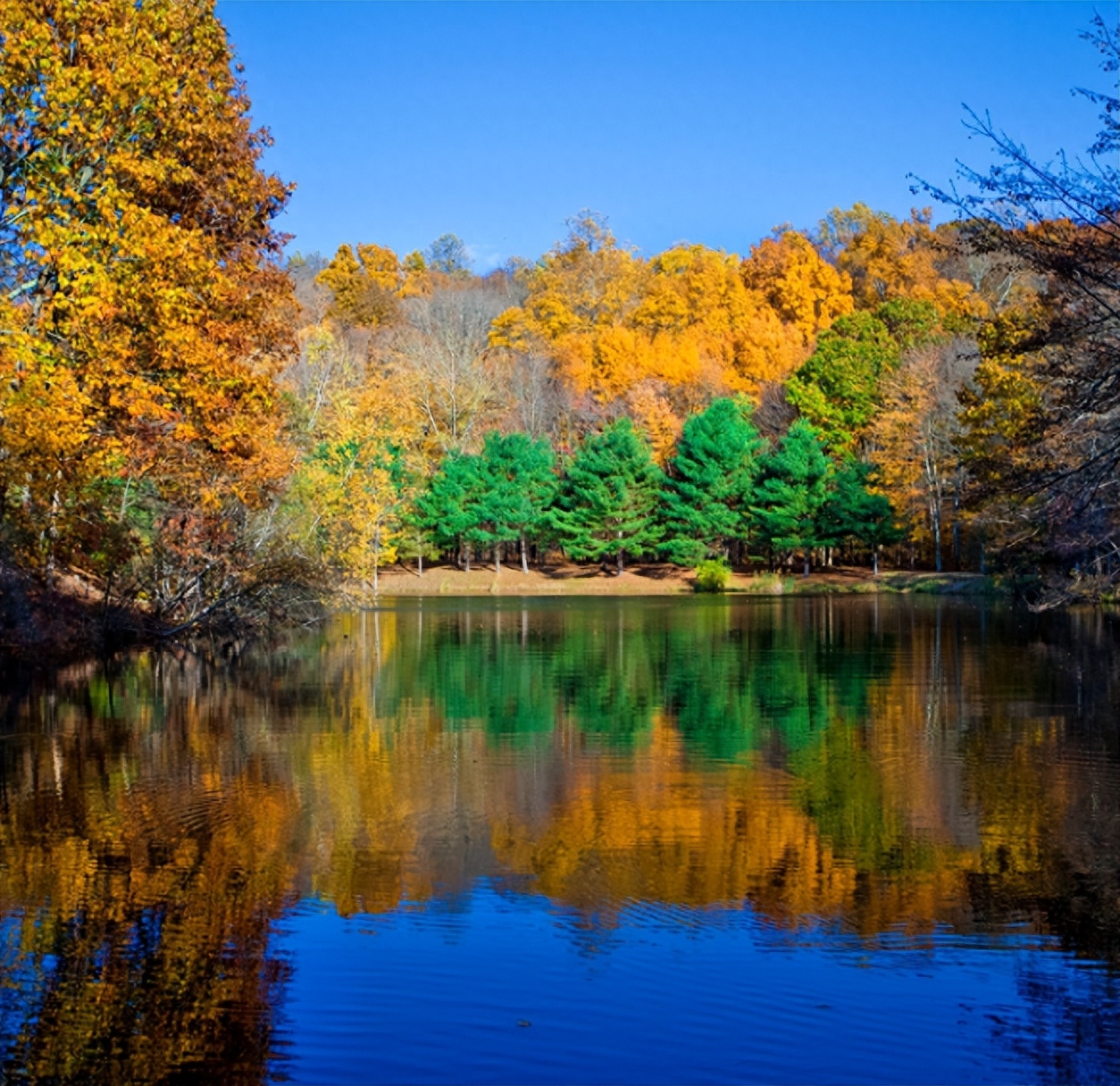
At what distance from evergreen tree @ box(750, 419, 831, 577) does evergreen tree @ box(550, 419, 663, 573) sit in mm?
5416

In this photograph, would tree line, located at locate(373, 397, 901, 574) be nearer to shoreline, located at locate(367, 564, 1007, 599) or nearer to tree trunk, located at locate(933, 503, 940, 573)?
shoreline, located at locate(367, 564, 1007, 599)

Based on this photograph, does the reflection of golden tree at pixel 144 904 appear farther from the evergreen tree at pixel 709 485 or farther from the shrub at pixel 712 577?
the evergreen tree at pixel 709 485

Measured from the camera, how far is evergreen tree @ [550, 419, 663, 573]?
207 feet

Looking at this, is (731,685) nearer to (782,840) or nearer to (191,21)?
(782,840)

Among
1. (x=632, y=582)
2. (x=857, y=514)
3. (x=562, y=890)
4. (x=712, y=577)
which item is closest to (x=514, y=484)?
(x=632, y=582)

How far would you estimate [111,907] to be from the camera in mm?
8250

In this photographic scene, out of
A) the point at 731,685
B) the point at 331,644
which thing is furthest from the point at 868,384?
the point at 731,685

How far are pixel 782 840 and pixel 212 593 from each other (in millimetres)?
20037

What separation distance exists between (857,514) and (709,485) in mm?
7160

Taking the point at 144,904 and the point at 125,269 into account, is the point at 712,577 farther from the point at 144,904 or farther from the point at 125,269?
the point at 144,904

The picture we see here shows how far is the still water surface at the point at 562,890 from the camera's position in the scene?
6211 millimetres

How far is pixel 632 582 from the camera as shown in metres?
63.1

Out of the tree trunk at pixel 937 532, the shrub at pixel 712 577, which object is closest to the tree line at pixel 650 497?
the shrub at pixel 712 577

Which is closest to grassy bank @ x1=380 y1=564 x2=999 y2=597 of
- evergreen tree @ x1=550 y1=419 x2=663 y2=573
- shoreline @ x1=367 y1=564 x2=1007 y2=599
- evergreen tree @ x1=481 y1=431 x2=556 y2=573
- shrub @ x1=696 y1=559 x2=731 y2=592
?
shoreline @ x1=367 y1=564 x2=1007 y2=599
